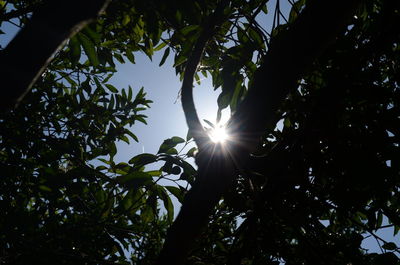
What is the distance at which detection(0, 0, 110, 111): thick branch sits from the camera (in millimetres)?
708

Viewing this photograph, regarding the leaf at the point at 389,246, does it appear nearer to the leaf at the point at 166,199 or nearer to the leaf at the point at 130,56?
the leaf at the point at 166,199

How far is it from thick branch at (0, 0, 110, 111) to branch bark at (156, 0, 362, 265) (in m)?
0.56

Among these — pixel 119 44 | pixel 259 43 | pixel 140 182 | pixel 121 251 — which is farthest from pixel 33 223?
pixel 259 43

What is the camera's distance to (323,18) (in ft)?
3.01

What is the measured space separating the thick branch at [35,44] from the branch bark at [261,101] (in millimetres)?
563

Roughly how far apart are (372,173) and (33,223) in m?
3.08

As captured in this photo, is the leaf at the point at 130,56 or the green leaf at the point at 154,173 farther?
the leaf at the point at 130,56

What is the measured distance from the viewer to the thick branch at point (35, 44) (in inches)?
27.9

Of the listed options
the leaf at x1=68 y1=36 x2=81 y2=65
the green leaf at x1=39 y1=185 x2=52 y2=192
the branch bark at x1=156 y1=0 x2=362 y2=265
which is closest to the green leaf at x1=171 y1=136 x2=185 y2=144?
the leaf at x1=68 y1=36 x2=81 y2=65

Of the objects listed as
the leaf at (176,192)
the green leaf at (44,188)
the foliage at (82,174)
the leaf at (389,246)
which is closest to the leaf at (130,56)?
the foliage at (82,174)

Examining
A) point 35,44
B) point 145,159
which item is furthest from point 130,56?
point 35,44

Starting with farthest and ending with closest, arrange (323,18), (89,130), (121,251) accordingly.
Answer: (89,130)
(121,251)
(323,18)

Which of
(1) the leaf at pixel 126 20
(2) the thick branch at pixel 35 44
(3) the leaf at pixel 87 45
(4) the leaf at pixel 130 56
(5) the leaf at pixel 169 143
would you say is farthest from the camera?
(4) the leaf at pixel 130 56

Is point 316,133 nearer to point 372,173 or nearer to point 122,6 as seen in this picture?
point 372,173
